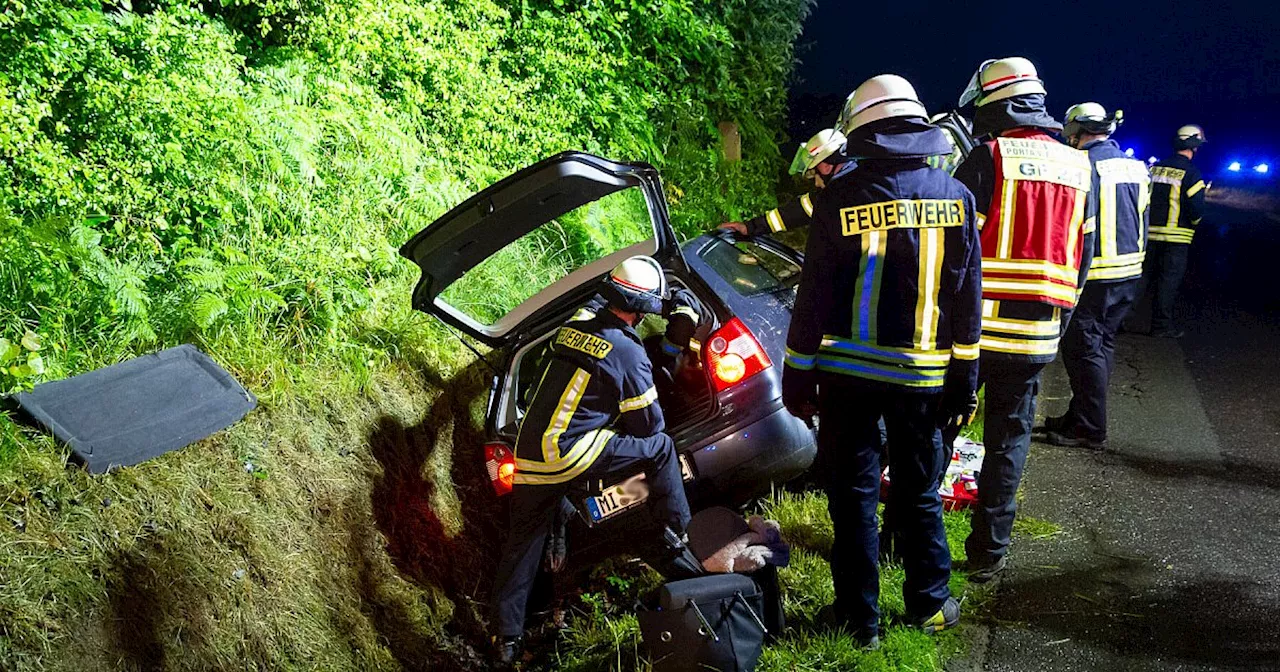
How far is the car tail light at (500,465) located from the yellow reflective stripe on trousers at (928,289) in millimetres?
2085

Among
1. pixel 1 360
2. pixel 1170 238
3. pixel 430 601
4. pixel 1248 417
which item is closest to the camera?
pixel 1 360

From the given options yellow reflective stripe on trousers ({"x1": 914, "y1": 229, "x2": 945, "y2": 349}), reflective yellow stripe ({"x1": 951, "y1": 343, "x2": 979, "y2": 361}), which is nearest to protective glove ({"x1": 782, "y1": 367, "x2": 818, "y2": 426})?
yellow reflective stripe on trousers ({"x1": 914, "y1": 229, "x2": 945, "y2": 349})

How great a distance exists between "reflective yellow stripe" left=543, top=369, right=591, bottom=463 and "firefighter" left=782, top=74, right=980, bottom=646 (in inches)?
37.5

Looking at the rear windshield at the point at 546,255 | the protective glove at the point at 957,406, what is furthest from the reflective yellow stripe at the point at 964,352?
the rear windshield at the point at 546,255

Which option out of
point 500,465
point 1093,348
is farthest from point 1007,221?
point 500,465

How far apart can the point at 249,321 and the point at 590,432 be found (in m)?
1.95

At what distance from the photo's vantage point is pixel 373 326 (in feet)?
16.1

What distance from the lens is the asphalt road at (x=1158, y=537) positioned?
3.23m

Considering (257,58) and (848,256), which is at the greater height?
(257,58)

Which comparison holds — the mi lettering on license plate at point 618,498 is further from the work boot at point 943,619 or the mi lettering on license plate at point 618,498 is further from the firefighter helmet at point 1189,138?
the firefighter helmet at point 1189,138

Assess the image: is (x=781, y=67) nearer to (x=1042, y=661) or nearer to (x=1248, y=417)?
(x=1248, y=417)

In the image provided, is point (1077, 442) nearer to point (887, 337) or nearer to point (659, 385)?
point (659, 385)

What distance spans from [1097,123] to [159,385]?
517 centimetres

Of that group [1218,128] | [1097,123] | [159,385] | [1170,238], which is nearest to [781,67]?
[1170,238]
